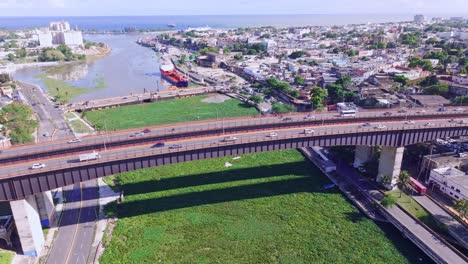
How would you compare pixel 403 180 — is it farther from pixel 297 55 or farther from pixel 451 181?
pixel 297 55

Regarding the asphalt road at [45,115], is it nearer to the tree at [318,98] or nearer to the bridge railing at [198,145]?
the bridge railing at [198,145]

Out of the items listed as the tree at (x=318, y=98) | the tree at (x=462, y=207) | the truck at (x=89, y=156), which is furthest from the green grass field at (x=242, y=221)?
the tree at (x=318, y=98)

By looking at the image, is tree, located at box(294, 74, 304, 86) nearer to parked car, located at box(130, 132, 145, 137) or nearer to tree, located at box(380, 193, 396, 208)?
tree, located at box(380, 193, 396, 208)

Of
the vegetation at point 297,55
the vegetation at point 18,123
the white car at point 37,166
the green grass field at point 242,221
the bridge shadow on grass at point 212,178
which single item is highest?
the white car at point 37,166

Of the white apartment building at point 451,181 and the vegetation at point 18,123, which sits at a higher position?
the vegetation at point 18,123

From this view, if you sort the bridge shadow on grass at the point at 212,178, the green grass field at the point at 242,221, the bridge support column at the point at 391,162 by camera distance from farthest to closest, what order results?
1. the bridge shadow on grass at the point at 212,178
2. the bridge support column at the point at 391,162
3. the green grass field at the point at 242,221

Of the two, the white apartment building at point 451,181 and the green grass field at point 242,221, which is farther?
the white apartment building at point 451,181

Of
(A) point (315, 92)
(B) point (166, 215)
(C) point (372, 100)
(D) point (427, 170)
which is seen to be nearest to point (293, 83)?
(A) point (315, 92)
